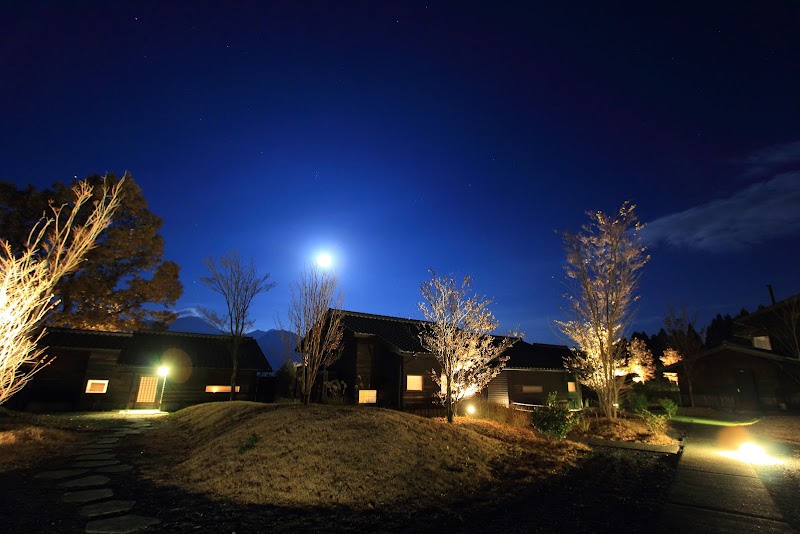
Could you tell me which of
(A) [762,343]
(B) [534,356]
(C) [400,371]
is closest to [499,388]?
(B) [534,356]

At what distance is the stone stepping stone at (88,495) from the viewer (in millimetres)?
6530

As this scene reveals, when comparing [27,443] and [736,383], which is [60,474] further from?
[736,383]

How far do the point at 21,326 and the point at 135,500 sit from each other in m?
3.57

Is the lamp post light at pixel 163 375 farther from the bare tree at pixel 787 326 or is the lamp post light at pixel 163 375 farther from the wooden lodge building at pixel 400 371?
the bare tree at pixel 787 326

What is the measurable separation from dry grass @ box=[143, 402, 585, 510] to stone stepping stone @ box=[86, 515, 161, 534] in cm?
120

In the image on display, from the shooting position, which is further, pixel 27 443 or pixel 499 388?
pixel 499 388

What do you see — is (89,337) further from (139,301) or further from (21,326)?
(21,326)

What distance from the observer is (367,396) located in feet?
75.8

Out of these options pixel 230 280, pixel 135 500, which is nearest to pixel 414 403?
pixel 230 280

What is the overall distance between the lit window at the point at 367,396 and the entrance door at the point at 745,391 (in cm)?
2646

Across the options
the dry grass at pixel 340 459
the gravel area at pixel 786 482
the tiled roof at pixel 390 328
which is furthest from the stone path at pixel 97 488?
the tiled roof at pixel 390 328

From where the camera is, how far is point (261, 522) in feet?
18.2

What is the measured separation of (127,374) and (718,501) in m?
29.0

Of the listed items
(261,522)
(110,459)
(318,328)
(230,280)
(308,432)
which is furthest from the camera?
(230,280)
